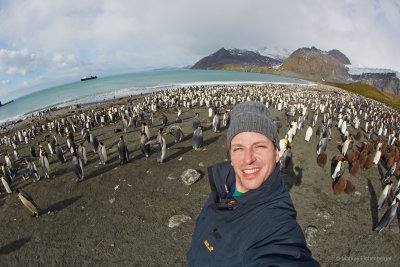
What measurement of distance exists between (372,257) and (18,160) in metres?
19.1

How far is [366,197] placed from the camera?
7.35 metres

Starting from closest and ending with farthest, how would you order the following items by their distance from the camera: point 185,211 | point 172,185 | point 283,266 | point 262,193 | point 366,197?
point 283,266 → point 262,193 → point 185,211 → point 366,197 → point 172,185

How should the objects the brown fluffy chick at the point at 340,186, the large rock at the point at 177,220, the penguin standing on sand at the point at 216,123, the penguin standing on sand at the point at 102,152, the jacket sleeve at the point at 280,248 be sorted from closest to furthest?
1. the jacket sleeve at the point at 280,248
2. the large rock at the point at 177,220
3. the brown fluffy chick at the point at 340,186
4. the penguin standing on sand at the point at 102,152
5. the penguin standing on sand at the point at 216,123

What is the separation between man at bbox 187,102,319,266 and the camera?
1.28 metres

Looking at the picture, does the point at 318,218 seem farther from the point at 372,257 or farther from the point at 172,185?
the point at 172,185

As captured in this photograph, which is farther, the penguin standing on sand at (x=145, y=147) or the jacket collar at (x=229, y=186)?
the penguin standing on sand at (x=145, y=147)

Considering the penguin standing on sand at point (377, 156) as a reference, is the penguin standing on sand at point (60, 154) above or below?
above

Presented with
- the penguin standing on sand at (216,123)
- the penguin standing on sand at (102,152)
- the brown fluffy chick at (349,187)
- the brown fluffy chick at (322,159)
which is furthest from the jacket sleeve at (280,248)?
the penguin standing on sand at (216,123)

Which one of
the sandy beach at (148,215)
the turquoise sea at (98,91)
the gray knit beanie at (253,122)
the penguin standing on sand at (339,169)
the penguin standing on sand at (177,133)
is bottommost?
the sandy beach at (148,215)

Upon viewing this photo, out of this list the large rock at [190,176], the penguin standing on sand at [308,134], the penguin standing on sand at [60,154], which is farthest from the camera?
the penguin standing on sand at [308,134]

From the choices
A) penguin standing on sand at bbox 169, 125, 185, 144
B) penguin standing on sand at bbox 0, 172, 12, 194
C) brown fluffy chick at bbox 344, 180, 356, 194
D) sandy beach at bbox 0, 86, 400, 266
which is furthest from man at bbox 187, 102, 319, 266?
penguin standing on sand at bbox 0, 172, 12, 194

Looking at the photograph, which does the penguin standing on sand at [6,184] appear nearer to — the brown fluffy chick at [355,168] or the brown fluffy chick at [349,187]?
the brown fluffy chick at [349,187]

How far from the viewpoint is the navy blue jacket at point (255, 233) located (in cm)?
125

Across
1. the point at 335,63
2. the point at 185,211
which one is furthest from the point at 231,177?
the point at 335,63
